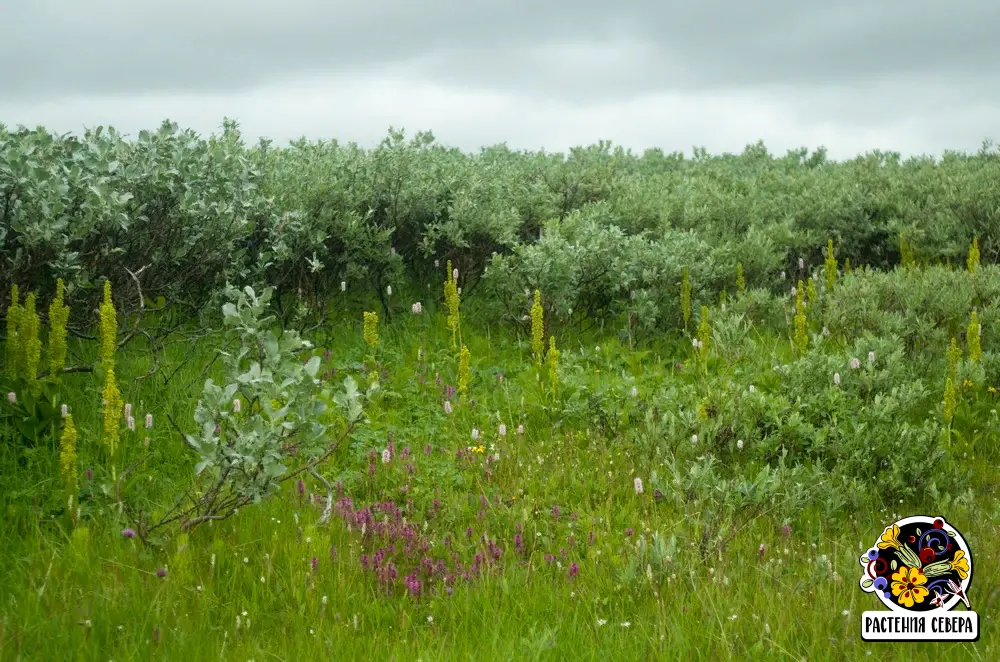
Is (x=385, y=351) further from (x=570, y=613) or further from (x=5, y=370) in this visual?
(x=570, y=613)

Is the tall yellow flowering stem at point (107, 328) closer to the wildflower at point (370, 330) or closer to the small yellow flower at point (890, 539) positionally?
the wildflower at point (370, 330)

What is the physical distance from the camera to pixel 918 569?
4.33 metres

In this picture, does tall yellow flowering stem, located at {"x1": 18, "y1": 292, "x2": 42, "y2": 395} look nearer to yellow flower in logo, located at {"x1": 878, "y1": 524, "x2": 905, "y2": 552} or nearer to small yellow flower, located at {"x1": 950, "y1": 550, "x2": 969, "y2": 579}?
yellow flower in logo, located at {"x1": 878, "y1": 524, "x2": 905, "y2": 552}

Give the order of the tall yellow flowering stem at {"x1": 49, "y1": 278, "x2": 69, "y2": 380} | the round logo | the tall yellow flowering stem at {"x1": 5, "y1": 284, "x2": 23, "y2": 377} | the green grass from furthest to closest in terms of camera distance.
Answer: the tall yellow flowering stem at {"x1": 5, "y1": 284, "x2": 23, "y2": 377}, the tall yellow flowering stem at {"x1": 49, "y1": 278, "x2": 69, "y2": 380}, the round logo, the green grass

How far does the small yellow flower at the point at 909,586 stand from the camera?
4.17 m

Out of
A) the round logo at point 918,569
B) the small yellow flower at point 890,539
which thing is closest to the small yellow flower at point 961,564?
the round logo at point 918,569

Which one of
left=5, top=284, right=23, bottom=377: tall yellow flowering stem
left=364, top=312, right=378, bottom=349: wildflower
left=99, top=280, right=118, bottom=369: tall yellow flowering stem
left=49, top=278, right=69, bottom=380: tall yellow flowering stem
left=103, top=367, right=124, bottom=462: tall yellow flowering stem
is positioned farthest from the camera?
left=364, top=312, right=378, bottom=349: wildflower

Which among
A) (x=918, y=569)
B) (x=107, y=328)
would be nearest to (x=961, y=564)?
(x=918, y=569)

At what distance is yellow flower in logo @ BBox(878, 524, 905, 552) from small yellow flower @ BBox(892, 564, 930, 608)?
0.54 ft

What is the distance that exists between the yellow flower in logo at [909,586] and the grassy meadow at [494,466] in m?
0.12

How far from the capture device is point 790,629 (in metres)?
4.03

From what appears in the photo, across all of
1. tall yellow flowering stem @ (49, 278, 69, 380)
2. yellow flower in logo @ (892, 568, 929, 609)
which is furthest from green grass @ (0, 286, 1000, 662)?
tall yellow flowering stem @ (49, 278, 69, 380)

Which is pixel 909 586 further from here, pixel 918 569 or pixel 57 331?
pixel 57 331

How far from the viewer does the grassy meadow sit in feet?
13.9
